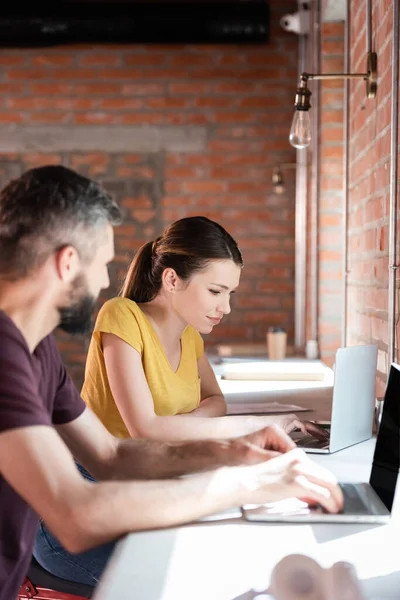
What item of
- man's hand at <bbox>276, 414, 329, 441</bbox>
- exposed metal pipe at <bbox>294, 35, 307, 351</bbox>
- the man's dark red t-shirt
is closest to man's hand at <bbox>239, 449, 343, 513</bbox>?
the man's dark red t-shirt

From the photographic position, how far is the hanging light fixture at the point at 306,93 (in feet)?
8.17

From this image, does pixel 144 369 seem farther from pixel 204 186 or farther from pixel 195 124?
pixel 195 124

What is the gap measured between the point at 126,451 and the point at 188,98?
3.63 meters

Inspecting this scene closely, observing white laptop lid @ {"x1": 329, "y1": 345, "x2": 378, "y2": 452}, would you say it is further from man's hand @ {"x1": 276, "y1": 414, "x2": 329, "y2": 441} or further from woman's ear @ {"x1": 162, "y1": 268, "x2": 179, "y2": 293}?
woman's ear @ {"x1": 162, "y1": 268, "x2": 179, "y2": 293}

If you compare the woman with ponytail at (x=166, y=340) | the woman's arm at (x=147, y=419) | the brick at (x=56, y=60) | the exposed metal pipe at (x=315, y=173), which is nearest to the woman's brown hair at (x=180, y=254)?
the woman with ponytail at (x=166, y=340)

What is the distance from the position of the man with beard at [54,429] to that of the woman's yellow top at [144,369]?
683mm

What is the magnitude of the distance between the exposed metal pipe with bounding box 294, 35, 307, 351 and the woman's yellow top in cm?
237

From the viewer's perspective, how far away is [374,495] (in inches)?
56.6

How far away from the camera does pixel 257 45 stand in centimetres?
479

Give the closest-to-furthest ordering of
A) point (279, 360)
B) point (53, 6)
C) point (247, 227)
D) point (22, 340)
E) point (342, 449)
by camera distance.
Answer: point (22, 340) < point (342, 449) < point (279, 360) < point (53, 6) < point (247, 227)

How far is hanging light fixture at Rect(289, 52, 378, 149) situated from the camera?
2490mm

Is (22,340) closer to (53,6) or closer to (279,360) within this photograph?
(279,360)

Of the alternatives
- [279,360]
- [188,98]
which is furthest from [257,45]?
[279,360]

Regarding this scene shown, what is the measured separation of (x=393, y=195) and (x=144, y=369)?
2.81 feet
